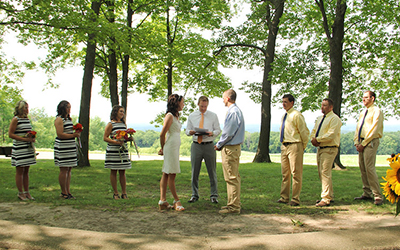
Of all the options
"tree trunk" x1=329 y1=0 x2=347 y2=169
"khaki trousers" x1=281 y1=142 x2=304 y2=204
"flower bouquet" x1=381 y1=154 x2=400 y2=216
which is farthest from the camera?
"tree trunk" x1=329 y1=0 x2=347 y2=169

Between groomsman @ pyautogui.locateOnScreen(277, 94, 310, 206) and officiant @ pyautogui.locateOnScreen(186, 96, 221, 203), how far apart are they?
1478 millimetres

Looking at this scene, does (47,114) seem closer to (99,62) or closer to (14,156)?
(99,62)

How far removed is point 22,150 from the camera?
7008mm

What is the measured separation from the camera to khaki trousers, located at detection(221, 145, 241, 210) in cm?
591

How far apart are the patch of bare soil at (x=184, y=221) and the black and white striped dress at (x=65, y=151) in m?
1.25

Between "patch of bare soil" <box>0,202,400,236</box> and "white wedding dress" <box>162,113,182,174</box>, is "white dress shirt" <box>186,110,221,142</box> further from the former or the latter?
"patch of bare soil" <box>0,202,400,236</box>

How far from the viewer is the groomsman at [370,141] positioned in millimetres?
6984

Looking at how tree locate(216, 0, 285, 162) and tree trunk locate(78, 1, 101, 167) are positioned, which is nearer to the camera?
tree trunk locate(78, 1, 101, 167)

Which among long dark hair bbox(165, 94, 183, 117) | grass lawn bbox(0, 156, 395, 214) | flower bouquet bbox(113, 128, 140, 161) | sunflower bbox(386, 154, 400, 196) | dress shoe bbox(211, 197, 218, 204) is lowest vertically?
grass lawn bbox(0, 156, 395, 214)

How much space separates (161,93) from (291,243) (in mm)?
25556

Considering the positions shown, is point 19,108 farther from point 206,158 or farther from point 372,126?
point 372,126

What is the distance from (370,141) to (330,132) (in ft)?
3.19

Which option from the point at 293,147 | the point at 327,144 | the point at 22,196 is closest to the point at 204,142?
the point at 293,147

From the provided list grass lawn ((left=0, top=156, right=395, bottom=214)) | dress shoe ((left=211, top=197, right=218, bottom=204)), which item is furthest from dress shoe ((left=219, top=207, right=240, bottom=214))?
dress shoe ((left=211, top=197, right=218, bottom=204))
